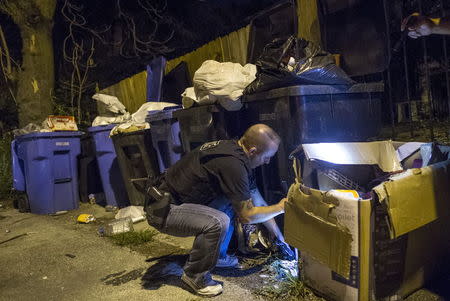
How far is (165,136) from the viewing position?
15.7 ft

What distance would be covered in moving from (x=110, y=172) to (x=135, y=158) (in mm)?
694

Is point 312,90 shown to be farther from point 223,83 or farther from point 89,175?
point 89,175

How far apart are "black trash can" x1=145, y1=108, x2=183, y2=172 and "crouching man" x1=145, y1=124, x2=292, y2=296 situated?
65.4 inches

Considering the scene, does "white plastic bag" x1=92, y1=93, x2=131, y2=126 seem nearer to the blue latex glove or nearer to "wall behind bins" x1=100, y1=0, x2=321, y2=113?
"wall behind bins" x1=100, y1=0, x2=321, y2=113

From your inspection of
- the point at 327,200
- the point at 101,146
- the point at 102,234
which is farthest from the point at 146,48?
the point at 327,200

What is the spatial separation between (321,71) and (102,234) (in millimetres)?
3037

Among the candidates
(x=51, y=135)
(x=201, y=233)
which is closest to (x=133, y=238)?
(x=201, y=233)

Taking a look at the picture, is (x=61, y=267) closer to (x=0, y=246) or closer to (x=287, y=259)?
(x=0, y=246)

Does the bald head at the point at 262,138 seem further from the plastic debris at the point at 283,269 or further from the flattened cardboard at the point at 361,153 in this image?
the plastic debris at the point at 283,269

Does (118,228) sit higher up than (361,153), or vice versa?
(361,153)

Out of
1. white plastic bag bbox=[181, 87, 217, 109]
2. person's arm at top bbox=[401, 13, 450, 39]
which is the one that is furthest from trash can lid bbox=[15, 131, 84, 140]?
person's arm at top bbox=[401, 13, 450, 39]

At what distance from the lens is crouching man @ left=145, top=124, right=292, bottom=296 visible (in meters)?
2.71

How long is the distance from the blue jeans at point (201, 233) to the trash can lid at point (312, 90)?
1.09 meters

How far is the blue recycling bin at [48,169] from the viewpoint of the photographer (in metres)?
5.77
